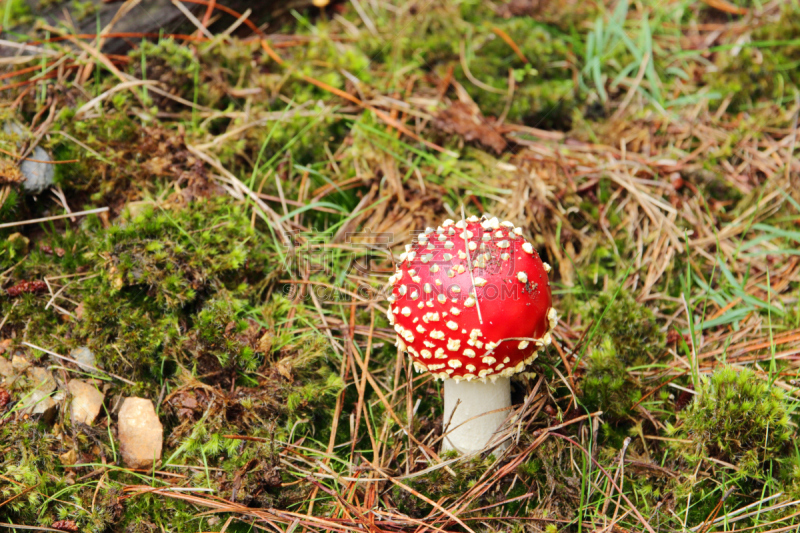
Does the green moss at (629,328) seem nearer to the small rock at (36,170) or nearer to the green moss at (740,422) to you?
the green moss at (740,422)

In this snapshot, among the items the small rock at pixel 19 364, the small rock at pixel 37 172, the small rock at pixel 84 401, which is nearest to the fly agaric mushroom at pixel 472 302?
the small rock at pixel 84 401

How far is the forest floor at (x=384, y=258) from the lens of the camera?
248 centimetres

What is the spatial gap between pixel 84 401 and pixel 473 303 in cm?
200

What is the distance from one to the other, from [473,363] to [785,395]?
1.51m

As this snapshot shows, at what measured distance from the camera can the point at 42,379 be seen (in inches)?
106

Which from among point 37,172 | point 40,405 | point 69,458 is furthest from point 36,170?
point 69,458

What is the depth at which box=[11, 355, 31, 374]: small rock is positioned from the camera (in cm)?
269

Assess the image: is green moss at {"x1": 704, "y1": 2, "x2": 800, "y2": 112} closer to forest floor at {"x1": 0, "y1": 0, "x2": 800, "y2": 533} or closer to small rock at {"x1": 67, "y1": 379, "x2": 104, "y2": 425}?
forest floor at {"x1": 0, "y1": 0, "x2": 800, "y2": 533}

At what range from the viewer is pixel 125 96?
3.46 meters

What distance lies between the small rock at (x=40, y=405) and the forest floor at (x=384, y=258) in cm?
2

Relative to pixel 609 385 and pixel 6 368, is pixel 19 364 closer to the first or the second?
pixel 6 368

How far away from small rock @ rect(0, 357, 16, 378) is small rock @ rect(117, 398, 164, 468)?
23.2 inches

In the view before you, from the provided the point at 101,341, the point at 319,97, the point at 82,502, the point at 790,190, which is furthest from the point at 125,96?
the point at 790,190

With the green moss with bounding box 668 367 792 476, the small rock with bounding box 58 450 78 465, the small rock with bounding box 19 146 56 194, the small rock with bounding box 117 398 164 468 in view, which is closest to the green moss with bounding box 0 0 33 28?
the small rock with bounding box 19 146 56 194
